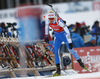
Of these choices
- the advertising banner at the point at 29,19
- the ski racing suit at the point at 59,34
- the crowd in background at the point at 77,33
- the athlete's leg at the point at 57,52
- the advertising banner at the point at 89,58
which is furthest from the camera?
the crowd in background at the point at 77,33

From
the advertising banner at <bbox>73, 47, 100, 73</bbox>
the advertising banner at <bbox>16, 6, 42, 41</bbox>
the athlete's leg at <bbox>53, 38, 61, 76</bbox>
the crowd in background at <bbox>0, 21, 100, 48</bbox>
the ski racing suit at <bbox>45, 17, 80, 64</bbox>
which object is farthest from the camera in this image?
the crowd in background at <bbox>0, 21, 100, 48</bbox>

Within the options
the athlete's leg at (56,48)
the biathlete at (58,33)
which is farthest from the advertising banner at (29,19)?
the athlete's leg at (56,48)

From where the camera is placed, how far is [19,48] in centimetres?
541

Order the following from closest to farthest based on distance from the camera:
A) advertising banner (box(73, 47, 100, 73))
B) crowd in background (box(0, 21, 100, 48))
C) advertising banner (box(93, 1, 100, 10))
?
advertising banner (box(73, 47, 100, 73)), crowd in background (box(0, 21, 100, 48)), advertising banner (box(93, 1, 100, 10))

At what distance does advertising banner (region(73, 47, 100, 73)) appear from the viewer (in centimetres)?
620

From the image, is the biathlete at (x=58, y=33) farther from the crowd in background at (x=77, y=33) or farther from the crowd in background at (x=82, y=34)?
the crowd in background at (x=82, y=34)

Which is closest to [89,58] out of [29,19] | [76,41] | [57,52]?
[76,41]

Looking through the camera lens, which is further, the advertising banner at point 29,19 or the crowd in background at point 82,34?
the crowd in background at point 82,34

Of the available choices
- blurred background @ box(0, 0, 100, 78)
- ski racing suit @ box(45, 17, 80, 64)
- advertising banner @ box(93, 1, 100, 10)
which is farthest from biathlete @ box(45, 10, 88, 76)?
advertising banner @ box(93, 1, 100, 10)

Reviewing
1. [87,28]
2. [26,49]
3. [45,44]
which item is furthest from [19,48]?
[87,28]

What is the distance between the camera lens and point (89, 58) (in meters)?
6.34

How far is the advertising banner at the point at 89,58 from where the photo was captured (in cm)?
620

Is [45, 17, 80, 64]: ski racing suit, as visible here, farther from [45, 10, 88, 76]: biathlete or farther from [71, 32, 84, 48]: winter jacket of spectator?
[71, 32, 84, 48]: winter jacket of spectator

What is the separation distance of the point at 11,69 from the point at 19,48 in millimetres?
540
